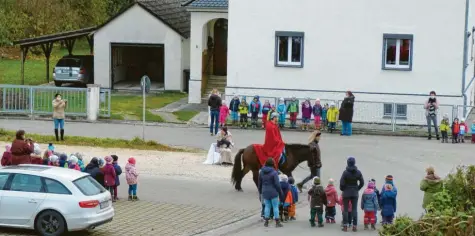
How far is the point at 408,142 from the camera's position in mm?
31125

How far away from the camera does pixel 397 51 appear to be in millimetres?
34781

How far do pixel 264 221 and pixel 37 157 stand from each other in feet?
20.4

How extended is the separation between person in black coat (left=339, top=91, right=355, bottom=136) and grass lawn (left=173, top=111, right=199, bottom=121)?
6551 mm

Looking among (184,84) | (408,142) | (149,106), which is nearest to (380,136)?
(408,142)

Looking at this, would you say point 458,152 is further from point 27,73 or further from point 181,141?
point 27,73

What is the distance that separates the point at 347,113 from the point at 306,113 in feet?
6.06

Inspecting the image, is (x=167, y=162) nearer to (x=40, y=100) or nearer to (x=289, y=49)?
(x=40, y=100)

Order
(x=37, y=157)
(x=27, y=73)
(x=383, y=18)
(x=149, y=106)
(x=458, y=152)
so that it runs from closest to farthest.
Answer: (x=37, y=157) < (x=458, y=152) < (x=383, y=18) < (x=149, y=106) < (x=27, y=73)

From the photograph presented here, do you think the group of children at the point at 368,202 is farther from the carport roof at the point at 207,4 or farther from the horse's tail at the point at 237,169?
the carport roof at the point at 207,4

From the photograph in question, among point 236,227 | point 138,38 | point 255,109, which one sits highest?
point 138,38

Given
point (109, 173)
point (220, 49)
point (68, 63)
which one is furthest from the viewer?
point (68, 63)

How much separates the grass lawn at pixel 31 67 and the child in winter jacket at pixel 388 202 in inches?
1198

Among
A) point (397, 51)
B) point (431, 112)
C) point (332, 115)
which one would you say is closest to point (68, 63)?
point (332, 115)

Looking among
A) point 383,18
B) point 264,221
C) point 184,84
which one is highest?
point 383,18
